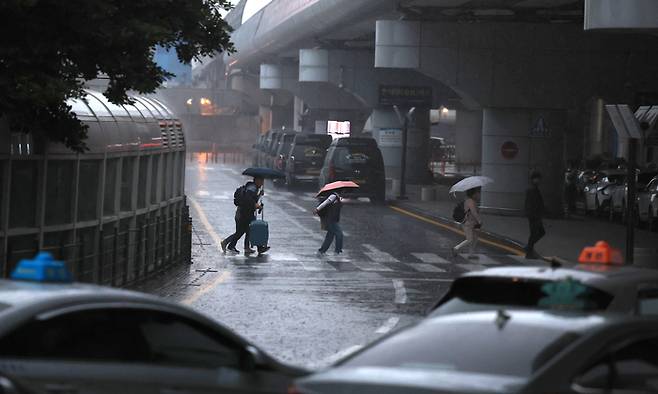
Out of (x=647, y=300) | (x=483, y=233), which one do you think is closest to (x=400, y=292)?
(x=647, y=300)

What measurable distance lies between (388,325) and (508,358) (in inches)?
437

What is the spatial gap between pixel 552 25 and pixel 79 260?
25006 millimetres

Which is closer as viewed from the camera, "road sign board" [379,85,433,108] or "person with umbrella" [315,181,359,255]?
"person with umbrella" [315,181,359,255]

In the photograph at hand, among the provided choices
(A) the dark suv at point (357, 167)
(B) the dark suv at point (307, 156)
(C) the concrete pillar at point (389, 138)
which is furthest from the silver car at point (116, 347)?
(C) the concrete pillar at point (389, 138)

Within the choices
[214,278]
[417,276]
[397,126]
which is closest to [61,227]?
[214,278]

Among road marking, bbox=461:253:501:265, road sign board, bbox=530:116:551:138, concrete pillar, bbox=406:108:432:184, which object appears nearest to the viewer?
road marking, bbox=461:253:501:265

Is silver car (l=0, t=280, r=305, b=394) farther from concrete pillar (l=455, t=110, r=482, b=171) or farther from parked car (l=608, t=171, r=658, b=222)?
concrete pillar (l=455, t=110, r=482, b=171)

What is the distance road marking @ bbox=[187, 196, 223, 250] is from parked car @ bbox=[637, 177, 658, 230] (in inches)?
431

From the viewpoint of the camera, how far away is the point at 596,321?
7188 millimetres

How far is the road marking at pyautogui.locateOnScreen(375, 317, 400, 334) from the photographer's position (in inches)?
676

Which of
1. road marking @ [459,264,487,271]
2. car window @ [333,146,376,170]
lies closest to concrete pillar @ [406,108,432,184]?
car window @ [333,146,376,170]

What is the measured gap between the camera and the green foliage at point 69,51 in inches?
639

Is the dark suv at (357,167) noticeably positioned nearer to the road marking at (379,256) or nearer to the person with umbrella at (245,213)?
the road marking at (379,256)

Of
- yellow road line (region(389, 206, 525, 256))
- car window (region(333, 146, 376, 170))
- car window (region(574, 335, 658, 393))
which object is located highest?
car window (region(333, 146, 376, 170))
